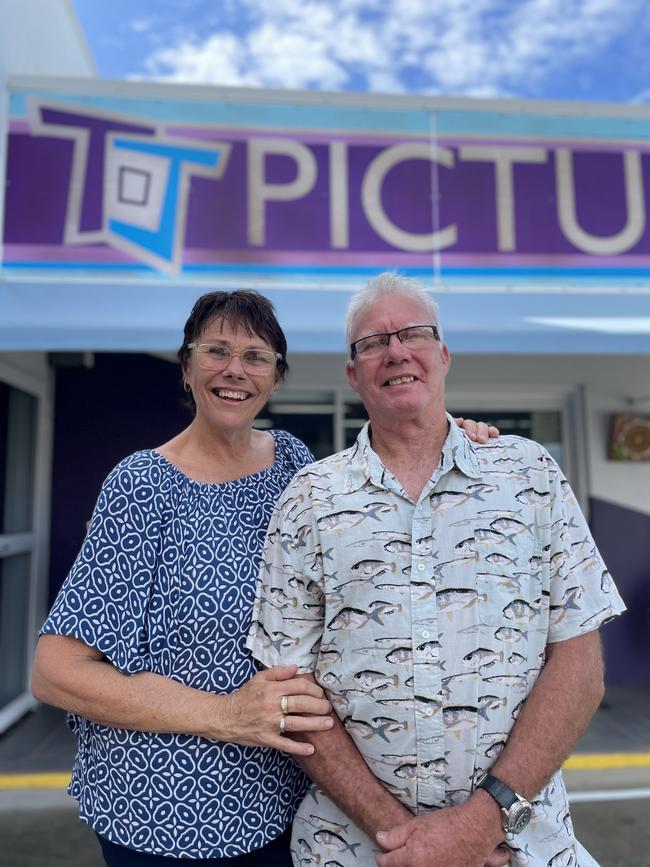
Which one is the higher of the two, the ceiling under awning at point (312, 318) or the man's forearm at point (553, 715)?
the ceiling under awning at point (312, 318)

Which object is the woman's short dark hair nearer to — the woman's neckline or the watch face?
the woman's neckline

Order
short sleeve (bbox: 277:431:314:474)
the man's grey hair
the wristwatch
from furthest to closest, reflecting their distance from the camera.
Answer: short sleeve (bbox: 277:431:314:474) → the man's grey hair → the wristwatch

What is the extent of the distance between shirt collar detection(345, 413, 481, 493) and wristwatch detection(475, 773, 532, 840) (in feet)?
1.99

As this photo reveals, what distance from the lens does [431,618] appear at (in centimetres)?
127

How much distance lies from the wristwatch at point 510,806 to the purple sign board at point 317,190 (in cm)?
369

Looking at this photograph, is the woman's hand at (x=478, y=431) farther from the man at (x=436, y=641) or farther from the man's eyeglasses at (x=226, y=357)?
the man's eyeglasses at (x=226, y=357)

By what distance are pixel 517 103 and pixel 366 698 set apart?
15.8ft

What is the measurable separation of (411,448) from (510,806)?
28.9 inches

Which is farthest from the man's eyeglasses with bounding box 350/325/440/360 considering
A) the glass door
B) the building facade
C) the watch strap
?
the glass door

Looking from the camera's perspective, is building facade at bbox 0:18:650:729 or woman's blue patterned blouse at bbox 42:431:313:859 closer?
woman's blue patterned blouse at bbox 42:431:313:859

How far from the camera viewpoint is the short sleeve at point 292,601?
134 centimetres

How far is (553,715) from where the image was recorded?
128cm

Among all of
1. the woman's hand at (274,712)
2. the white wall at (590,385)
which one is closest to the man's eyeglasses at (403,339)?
the woman's hand at (274,712)

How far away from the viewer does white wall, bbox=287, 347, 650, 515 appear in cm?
521
